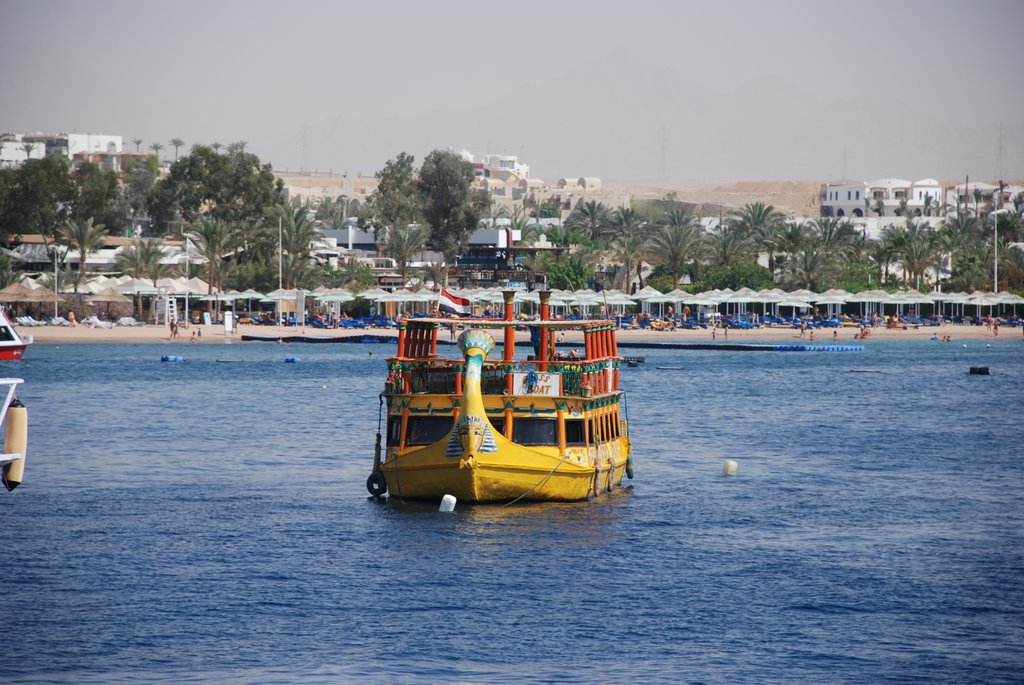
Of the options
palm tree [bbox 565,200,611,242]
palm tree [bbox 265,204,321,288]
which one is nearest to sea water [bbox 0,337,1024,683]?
palm tree [bbox 265,204,321,288]

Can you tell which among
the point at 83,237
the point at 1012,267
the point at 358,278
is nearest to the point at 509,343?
the point at 358,278

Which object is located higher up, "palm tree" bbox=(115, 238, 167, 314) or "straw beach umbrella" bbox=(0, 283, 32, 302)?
"palm tree" bbox=(115, 238, 167, 314)

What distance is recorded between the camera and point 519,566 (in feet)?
103

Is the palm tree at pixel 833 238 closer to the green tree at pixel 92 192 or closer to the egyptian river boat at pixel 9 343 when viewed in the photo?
the green tree at pixel 92 192

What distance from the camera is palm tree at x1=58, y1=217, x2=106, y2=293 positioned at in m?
140

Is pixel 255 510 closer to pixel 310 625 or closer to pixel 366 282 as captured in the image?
pixel 310 625

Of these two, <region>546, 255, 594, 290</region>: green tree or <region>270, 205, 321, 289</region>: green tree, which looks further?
<region>270, 205, 321, 289</region>: green tree

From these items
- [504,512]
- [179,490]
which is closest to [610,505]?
[504,512]

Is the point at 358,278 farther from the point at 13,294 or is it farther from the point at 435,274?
the point at 13,294

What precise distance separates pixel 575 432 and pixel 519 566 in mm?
5862

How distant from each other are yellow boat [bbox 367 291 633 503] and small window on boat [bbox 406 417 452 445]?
3cm

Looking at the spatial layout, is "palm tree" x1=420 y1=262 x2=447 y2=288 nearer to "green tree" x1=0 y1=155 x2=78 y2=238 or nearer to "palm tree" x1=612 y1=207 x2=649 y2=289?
"palm tree" x1=612 y1=207 x2=649 y2=289

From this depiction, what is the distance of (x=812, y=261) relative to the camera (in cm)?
14212

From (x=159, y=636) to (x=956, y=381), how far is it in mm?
75761
